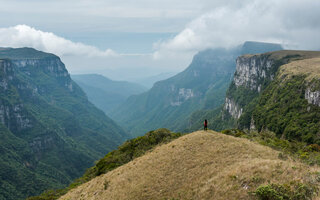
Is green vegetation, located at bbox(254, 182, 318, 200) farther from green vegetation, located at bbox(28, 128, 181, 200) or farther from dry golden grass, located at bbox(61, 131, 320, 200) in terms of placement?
green vegetation, located at bbox(28, 128, 181, 200)

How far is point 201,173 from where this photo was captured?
1115 inches

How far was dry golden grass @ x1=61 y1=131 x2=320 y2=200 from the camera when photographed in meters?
23.3

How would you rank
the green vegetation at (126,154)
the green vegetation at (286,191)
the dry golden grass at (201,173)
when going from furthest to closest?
the green vegetation at (126,154) → the dry golden grass at (201,173) → the green vegetation at (286,191)

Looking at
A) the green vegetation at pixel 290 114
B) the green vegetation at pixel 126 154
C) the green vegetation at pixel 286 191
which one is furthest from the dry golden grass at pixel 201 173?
the green vegetation at pixel 290 114

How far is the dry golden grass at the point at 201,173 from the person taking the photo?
23266 mm

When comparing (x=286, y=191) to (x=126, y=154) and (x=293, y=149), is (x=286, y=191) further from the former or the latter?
(x=126, y=154)

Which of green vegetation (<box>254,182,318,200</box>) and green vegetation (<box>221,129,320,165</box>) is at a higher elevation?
green vegetation (<box>254,182,318,200</box>)

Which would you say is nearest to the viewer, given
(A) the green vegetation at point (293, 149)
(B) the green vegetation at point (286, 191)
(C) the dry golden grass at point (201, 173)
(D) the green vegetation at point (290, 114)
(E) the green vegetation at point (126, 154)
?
(B) the green vegetation at point (286, 191)

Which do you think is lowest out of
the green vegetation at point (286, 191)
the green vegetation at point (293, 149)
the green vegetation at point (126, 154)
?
the green vegetation at point (126, 154)

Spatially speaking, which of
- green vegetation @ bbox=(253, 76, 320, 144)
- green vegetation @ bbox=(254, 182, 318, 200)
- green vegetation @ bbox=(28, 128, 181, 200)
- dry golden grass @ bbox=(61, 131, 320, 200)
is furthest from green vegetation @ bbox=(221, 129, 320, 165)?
green vegetation @ bbox=(28, 128, 181, 200)

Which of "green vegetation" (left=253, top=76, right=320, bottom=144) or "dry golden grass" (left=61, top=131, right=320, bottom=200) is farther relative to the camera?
"green vegetation" (left=253, top=76, right=320, bottom=144)

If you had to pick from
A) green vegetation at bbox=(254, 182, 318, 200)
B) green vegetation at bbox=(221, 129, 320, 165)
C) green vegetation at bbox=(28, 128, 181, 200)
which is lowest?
green vegetation at bbox=(28, 128, 181, 200)

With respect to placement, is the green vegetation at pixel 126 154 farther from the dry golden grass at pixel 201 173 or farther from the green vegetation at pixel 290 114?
the green vegetation at pixel 290 114

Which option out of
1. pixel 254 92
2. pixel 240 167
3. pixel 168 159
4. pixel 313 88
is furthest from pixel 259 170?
pixel 254 92
